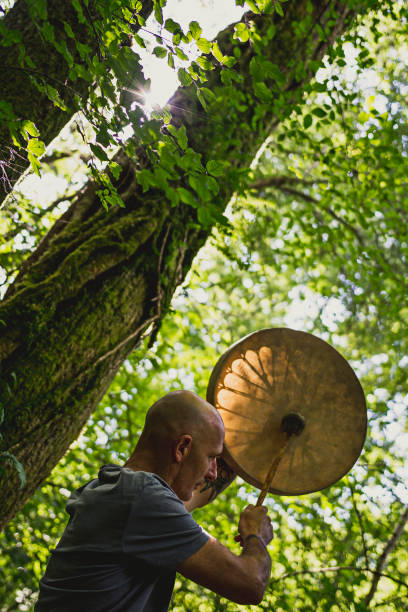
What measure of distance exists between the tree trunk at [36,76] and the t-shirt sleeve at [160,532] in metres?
1.75

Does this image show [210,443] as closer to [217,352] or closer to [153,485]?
[153,485]

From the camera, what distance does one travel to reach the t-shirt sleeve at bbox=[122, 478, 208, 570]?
1606mm

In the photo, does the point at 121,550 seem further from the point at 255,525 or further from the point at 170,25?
the point at 170,25

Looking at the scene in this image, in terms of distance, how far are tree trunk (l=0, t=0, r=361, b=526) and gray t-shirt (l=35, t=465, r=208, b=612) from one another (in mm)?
856

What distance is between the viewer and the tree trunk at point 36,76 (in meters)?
2.46

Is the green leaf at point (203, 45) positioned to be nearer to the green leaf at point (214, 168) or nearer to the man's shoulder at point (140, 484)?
the green leaf at point (214, 168)

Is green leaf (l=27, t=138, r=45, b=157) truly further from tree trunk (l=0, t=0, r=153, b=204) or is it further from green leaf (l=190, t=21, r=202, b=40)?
green leaf (l=190, t=21, r=202, b=40)

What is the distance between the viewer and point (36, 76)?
2438 millimetres

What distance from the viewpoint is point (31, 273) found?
289 cm

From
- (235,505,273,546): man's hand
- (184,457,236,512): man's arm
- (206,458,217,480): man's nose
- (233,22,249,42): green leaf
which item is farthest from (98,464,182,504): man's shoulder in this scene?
(233,22,249,42): green leaf

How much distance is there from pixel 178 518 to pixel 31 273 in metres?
1.87

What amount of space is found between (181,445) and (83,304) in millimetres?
1230

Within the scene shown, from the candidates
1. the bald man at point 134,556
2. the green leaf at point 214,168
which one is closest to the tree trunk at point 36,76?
the green leaf at point 214,168

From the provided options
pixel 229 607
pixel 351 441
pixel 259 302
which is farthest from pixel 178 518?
pixel 259 302
